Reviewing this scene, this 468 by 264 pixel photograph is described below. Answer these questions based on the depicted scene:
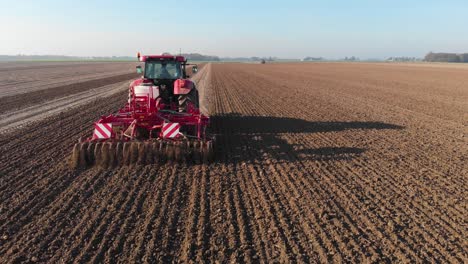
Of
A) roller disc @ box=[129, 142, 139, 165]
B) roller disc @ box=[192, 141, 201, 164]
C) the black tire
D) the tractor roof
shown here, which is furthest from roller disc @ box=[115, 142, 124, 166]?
the tractor roof

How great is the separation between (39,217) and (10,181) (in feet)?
5.67

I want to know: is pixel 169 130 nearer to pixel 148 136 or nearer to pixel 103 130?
pixel 148 136

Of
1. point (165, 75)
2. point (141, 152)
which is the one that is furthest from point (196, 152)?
point (165, 75)

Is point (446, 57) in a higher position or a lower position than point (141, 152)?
higher

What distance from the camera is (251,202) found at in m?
5.23

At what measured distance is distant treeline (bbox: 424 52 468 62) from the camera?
420 feet

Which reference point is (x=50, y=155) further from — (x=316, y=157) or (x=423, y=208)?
(x=423, y=208)

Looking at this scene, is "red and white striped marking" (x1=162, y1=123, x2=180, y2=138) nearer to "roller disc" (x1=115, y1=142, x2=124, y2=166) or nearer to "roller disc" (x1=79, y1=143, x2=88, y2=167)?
"roller disc" (x1=115, y1=142, x2=124, y2=166)

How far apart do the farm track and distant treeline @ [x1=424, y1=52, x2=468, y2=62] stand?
13923 cm

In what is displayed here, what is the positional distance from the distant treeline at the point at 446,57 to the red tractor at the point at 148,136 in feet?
466

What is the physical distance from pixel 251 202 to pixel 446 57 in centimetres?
15118

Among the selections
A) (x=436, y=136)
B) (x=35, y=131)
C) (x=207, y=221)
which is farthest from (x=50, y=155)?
(x=436, y=136)

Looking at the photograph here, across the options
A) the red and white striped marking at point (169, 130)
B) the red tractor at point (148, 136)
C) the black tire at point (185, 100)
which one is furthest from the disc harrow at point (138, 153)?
the black tire at point (185, 100)

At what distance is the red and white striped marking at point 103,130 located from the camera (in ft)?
23.7
